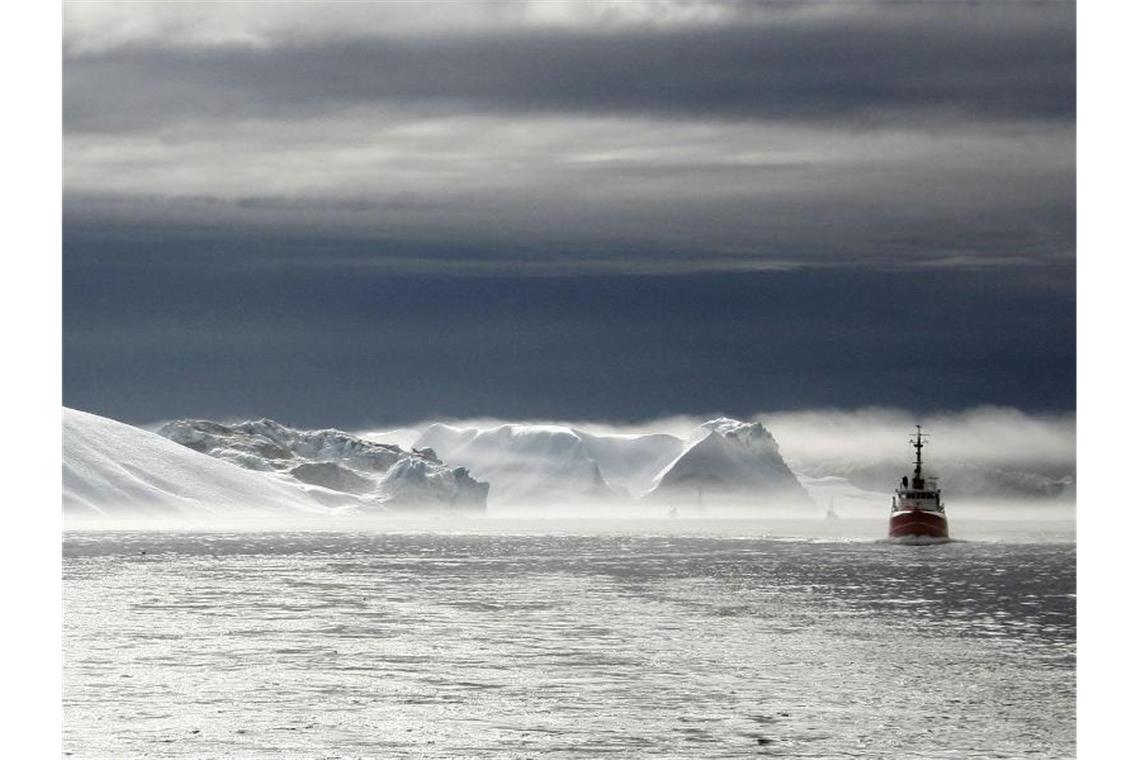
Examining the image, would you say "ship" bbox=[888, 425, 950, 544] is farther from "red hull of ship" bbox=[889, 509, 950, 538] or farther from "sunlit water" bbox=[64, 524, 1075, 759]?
"sunlit water" bbox=[64, 524, 1075, 759]

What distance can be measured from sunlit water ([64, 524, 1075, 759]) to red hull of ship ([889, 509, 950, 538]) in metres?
62.6

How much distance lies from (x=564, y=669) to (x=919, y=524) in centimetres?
10582

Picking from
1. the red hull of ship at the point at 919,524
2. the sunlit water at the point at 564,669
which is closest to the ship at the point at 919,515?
the red hull of ship at the point at 919,524

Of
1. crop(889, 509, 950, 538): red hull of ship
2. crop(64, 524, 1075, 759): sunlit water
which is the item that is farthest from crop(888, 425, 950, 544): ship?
crop(64, 524, 1075, 759): sunlit water

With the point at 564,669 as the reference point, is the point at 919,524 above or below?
below

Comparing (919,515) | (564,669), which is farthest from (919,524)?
(564,669)

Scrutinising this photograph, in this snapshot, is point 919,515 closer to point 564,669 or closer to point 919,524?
point 919,524

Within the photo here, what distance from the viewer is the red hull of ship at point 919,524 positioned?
139 m

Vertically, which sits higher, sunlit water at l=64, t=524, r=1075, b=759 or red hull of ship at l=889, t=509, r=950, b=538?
sunlit water at l=64, t=524, r=1075, b=759

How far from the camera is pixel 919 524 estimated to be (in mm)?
139375

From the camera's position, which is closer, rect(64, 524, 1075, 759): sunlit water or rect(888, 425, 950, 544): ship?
rect(64, 524, 1075, 759): sunlit water

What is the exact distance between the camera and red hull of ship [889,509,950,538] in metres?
139
